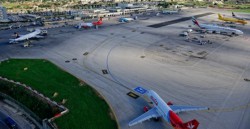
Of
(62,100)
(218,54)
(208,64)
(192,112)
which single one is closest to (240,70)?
(208,64)

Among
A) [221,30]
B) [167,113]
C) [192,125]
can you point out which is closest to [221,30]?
[221,30]

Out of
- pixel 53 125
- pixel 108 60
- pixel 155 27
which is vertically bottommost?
pixel 53 125

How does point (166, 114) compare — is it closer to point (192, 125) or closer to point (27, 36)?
point (192, 125)

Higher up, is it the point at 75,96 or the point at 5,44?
the point at 5,44

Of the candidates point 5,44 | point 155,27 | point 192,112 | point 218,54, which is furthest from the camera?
point 155,27

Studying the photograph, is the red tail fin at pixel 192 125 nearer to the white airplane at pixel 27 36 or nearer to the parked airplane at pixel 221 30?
the white airplane at pixel 27 36

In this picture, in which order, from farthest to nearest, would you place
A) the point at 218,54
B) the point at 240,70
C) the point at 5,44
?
the point at 5,44, the point at 218,54, the point at 240,70

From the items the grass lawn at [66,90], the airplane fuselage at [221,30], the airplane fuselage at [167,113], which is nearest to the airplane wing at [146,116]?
the airplane fuselage at [167,113]

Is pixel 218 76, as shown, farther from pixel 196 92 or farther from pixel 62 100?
pixel 62 100

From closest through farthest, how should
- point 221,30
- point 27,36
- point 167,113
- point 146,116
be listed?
point 167,113 < point 146,116 < point 27,36 < point 221,30
